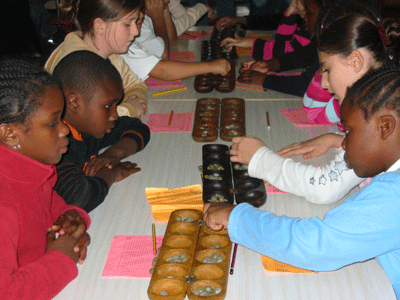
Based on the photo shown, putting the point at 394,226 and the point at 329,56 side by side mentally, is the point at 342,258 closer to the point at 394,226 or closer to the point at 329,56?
the point at 394,226

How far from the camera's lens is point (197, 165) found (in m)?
1.29

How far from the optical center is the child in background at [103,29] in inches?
59.8

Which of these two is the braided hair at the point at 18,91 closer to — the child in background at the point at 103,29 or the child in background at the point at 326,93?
the child in background at the point at 103,29

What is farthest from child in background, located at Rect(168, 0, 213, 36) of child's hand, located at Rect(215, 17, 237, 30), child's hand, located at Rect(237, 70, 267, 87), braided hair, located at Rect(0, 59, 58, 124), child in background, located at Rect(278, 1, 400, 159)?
braided hair, located at Rect(0, 59, 58, 124)

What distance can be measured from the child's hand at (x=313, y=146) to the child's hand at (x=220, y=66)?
2.27ft

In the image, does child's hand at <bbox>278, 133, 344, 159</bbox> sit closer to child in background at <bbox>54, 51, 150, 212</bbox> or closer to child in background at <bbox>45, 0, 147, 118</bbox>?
child in background at <bbox>54, 51, 150, 212</bbox>

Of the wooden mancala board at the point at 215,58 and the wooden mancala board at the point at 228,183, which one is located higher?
the wooden mancala board at the point at 228,183

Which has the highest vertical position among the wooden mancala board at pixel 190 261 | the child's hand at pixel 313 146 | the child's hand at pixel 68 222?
the wooden mancala board at pixel 190 261

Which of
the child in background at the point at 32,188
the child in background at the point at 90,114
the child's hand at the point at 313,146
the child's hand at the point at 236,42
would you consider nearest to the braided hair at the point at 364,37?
the child's hand at the point at 313,146

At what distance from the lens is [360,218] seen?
0.74 m

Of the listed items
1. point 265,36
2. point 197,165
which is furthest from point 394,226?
point 265,36

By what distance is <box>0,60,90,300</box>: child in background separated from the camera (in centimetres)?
78

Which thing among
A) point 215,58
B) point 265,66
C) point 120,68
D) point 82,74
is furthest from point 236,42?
point 82,74

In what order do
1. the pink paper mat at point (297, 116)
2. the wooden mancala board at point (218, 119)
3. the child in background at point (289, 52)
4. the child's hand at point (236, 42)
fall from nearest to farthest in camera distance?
1. the wooden mancala board at point (218, 119)
2. the pink paper mat at point (297, 116)
3. the child in background at point (289, 52)
4. the child's hand at point (236, 42)
